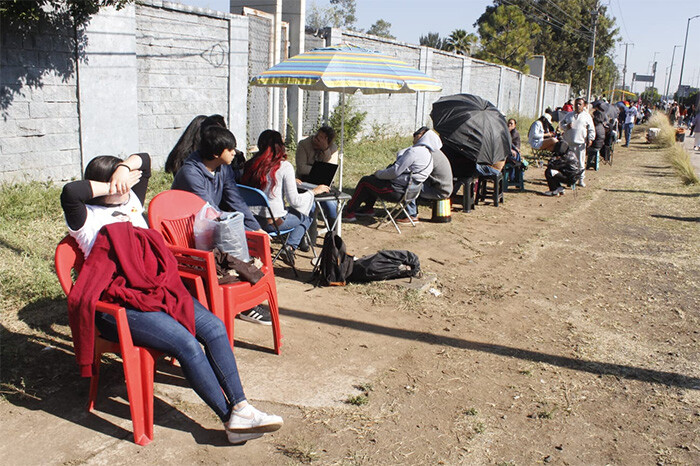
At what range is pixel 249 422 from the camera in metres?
3.11

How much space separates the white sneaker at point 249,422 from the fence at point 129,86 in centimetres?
552

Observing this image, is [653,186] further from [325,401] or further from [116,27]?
[325,401]

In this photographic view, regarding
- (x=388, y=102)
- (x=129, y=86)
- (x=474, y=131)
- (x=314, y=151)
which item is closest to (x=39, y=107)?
(x=129, y=86)

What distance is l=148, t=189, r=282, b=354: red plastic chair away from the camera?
12.1 feet

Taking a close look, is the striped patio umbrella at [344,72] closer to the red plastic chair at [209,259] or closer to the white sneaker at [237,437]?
the red plastic chair at [209,259]

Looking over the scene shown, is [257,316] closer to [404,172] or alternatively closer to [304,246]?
[304,246]

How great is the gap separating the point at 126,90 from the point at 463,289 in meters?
5.52

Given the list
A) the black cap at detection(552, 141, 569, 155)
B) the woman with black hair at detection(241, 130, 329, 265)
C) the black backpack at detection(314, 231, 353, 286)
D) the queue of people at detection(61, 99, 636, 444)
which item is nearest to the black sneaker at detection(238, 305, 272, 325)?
the queue of people at detection(61, 99, 636, 444)

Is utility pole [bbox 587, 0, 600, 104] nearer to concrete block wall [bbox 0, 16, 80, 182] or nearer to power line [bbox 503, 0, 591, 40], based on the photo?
power line [bbox 503, 0, 591, 40]

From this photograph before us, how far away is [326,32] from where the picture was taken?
13.6 metres

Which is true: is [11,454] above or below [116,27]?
below

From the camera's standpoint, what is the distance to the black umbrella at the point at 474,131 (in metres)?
9.34

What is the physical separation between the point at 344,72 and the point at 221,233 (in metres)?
2.56

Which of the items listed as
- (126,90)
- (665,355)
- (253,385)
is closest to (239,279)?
(253,385)
